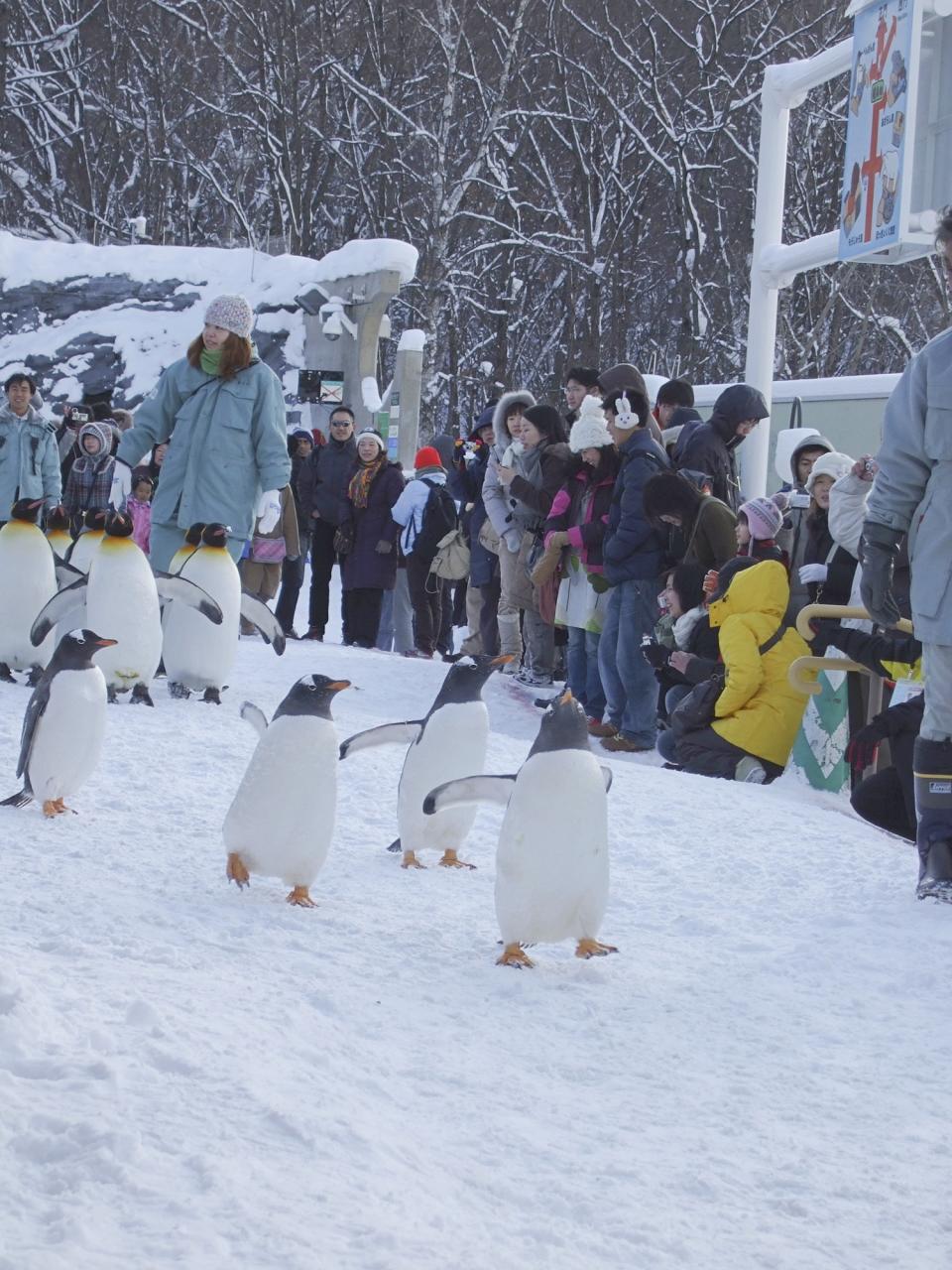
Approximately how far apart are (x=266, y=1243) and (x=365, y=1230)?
132 mm

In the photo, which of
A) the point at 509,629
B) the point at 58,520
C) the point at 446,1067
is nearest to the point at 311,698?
the point at 446,1067

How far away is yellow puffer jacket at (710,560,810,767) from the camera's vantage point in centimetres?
630

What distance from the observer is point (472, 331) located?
30.1 m

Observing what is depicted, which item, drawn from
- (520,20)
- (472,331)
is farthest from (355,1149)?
(472,331)

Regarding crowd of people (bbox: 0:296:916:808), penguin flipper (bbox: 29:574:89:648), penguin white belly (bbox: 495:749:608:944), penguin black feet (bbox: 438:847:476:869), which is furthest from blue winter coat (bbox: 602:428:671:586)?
penguin white belly (bbox: 495:749:608:944)

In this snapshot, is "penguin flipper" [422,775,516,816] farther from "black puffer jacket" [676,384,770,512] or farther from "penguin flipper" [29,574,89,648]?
"black puffer jacket" [676,384,770,512]

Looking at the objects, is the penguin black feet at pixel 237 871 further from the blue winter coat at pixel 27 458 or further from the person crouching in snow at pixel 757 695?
the blue winter coat at pixel 27 458

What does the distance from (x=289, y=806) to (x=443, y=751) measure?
1.89 ft

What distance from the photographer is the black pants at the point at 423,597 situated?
10.4m

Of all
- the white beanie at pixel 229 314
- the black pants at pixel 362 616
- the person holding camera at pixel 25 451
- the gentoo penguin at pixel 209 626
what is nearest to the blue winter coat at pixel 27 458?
the person holding camera at pixel 25 451

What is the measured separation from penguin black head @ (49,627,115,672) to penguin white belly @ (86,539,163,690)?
4.77ft

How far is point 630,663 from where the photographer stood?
285 inches

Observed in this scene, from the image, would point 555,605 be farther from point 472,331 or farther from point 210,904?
point 472,331

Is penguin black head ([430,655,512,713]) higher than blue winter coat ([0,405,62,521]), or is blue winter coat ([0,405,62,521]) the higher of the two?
blue winter coat ([0,405,62,521])
